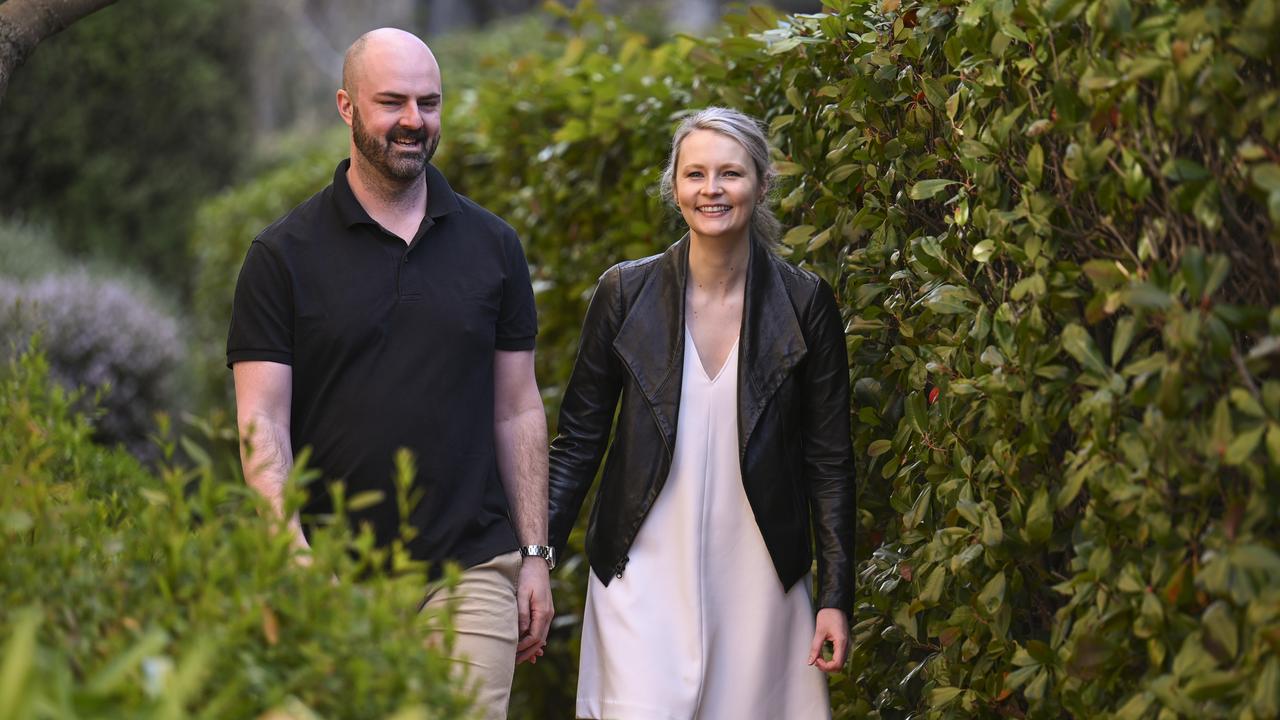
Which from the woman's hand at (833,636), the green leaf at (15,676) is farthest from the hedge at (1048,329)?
the green leaf at (15,676)

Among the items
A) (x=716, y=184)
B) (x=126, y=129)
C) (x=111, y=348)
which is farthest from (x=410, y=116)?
(x=126, y=129)

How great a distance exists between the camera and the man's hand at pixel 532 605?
11.7 ft

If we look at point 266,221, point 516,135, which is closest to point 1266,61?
point 516,135

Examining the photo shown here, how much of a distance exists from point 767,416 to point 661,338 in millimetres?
328

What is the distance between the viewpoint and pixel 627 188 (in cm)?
508

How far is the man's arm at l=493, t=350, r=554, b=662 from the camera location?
358 centimetres

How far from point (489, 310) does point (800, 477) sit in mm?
848

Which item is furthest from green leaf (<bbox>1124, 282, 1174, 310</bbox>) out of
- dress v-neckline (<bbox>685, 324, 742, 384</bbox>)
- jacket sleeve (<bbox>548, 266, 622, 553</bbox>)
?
jacket sleeve (<bbox>548, 266, 622, 553</bbox>)

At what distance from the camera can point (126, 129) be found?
1466 centimetres

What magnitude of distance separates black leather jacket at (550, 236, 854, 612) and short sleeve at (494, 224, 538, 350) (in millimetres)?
208

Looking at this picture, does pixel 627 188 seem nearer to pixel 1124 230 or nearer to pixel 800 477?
pixel 800 477

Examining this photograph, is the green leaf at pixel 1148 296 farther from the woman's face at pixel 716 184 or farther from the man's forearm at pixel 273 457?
the man's forearm at pixel 273 457

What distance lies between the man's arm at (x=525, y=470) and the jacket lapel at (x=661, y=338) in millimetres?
294

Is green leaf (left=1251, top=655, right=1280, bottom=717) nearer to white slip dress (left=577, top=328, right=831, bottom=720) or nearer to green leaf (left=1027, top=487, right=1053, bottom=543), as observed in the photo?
green leaf (left=1027, top=487, right=1053, bottom=543)
